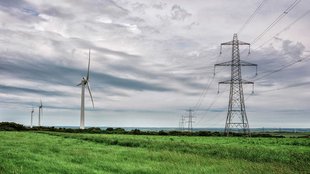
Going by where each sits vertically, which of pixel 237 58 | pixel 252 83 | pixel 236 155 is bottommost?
pixel 236 155

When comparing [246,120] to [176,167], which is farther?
[246,120]

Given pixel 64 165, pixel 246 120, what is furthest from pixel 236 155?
pixel 246 120

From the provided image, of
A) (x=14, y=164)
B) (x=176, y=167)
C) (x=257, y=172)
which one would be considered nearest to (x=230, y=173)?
(x=257, y=172)

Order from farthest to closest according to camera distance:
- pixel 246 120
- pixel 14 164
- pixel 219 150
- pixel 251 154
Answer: pixel 246 120 < pixel 219 150 < pixel 251 154 < pixel 14 164

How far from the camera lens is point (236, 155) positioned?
31.3m

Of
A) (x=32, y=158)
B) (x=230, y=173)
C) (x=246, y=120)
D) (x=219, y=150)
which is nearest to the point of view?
(x=230, y=173)

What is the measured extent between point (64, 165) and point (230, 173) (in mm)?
9581

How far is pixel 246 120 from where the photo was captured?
65.1m

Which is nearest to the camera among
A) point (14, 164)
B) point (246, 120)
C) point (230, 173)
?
point (230, 173)

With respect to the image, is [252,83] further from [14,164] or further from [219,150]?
[14,164]

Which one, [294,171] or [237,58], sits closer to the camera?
[294,171]

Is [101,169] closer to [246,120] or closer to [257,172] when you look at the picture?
[257,172]

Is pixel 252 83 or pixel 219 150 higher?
pixel 252 83

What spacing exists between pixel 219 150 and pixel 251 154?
470 cm
